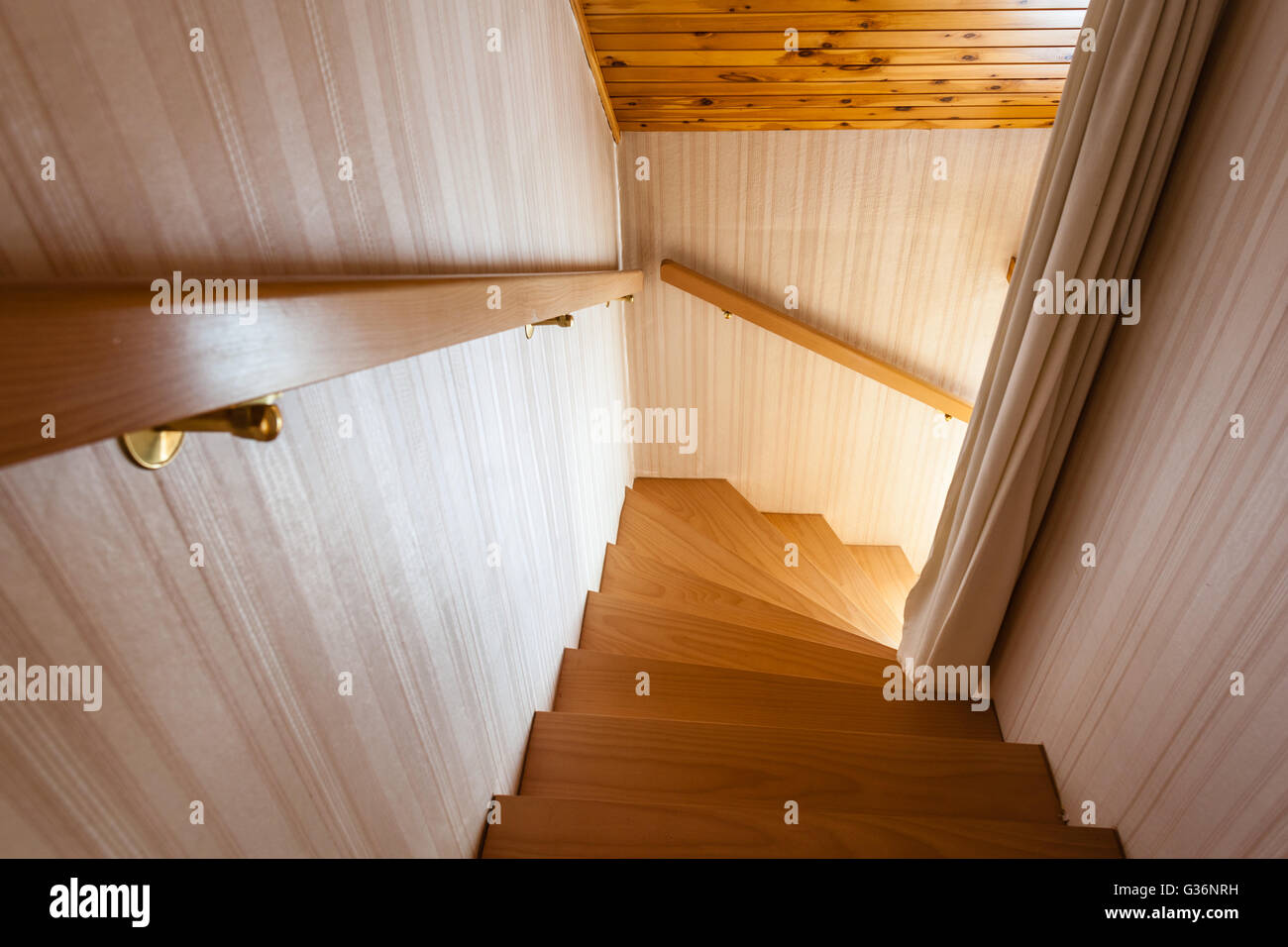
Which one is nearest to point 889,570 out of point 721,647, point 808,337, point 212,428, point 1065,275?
point 808,337

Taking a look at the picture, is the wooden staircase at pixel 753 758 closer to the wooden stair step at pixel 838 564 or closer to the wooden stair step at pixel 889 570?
the wooden stair step at pixel 838 564

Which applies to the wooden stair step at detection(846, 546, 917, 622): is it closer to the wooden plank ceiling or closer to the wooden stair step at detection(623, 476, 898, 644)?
the wooden stair step at detection(623, 476, 898, 644)

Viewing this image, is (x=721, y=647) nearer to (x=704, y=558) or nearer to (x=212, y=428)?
(x=704, y=558)

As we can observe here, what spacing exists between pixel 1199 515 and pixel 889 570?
2920 millimetres

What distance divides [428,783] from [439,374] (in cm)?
65

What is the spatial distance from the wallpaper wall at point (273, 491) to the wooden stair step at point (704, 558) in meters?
1.74

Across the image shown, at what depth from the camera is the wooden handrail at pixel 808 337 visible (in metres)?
3.34

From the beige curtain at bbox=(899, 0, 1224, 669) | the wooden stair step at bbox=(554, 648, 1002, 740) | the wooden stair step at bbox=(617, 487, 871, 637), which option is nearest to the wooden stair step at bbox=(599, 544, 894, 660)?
the wooden stair step at bbox=(617, 487, 871, 637)

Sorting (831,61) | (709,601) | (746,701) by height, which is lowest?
(746,701)

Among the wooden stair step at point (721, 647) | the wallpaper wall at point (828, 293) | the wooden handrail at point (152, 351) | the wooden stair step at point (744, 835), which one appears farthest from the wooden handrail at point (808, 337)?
the wooden handrail at point (152, 351)

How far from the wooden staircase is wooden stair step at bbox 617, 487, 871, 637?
0.47m

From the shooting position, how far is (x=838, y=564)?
379 cm

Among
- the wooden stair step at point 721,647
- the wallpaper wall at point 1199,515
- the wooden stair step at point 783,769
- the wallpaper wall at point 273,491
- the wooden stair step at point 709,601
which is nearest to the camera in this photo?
the wallpaper wall at point 273,491
